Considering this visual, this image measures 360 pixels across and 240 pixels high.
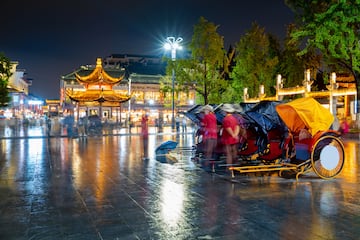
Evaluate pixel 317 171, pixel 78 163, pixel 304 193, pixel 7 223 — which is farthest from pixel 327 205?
pixel 78 163

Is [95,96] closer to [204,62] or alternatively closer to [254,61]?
[204,62]

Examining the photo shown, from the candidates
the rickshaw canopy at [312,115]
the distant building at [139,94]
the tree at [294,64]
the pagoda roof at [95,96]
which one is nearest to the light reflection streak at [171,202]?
the rickshaw canopy at [312,115]

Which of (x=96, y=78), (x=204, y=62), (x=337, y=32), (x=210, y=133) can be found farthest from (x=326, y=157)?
(x=96, y=78)

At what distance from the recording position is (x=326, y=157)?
9867 mm

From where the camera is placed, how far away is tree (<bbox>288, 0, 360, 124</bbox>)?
24250 millimetres

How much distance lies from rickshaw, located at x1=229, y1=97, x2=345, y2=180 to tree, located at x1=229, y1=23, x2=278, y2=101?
31704mm

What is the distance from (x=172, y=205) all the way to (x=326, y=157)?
488cm

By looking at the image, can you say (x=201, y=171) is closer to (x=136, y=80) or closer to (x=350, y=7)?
(x=350, y=7)

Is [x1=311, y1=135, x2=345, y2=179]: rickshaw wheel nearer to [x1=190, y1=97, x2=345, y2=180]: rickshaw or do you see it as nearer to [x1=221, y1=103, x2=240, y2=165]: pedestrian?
[x1=190, y1=97, x2=345, y2=180]: rickshaw

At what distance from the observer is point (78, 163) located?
43.9 feet

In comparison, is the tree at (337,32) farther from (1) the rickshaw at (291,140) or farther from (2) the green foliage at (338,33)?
(1) the rickshaw at (291,140)

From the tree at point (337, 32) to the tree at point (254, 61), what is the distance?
13.2 m

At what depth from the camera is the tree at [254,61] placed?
138 feet

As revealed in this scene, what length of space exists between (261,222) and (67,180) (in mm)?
5794
